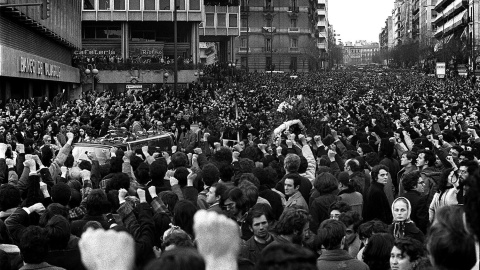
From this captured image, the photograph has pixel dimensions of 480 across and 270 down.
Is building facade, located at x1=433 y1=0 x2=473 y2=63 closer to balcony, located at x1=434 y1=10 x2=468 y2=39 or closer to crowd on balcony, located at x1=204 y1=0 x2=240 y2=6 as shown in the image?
balcony, located at x1=434 y1=10 x2=468 y2=39

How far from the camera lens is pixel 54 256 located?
21.8 feet

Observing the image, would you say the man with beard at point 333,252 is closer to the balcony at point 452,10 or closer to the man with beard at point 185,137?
the man with beard at point 185,137

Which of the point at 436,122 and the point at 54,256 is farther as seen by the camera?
the point at 436,122

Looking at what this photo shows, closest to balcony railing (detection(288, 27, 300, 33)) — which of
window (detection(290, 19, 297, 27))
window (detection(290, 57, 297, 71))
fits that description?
window (detection(290, 19, 297, 27))

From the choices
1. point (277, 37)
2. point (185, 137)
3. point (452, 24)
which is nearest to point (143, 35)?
point (185, 137)

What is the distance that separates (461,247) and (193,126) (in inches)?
970

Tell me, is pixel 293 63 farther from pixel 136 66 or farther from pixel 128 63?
pixel 136 66

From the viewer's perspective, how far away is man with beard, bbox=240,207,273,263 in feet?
21.8

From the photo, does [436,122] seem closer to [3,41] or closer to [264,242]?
[264,242]

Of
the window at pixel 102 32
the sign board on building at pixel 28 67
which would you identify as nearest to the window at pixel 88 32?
the window at pixel 102 32

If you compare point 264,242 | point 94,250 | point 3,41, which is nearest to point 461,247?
point 94,250

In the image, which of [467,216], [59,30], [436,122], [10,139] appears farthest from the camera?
[59,30]

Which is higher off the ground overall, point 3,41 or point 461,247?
point 3,41

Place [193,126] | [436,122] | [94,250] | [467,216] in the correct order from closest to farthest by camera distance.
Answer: [467,216] → [94,250] → [436,122] → [193,126]
